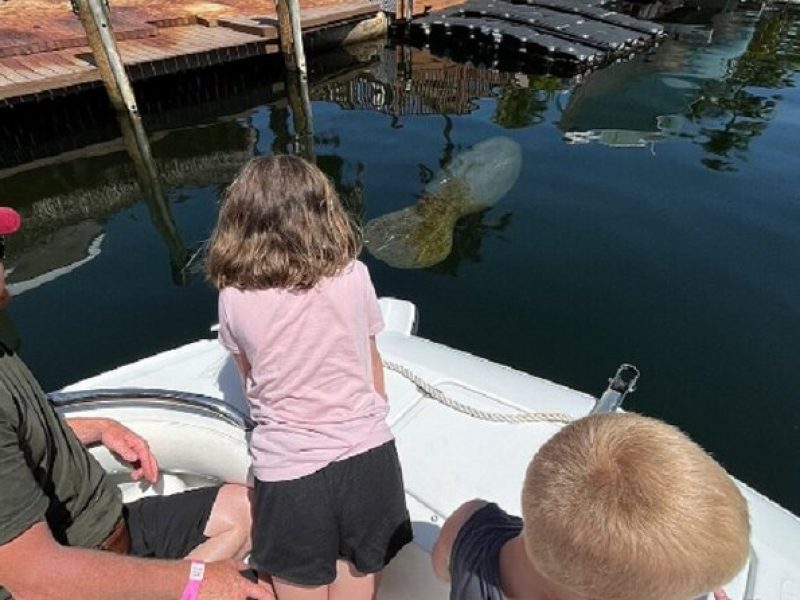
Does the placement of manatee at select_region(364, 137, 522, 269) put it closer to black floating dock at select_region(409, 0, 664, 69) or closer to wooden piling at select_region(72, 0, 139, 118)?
wooden piling at select_region(72, 0, 139, 118)

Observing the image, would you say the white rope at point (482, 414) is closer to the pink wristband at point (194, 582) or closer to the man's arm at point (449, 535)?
the man's arm at point (449, 535)

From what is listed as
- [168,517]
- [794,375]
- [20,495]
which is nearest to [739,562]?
[20,495]

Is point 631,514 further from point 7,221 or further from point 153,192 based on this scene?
point 153,192

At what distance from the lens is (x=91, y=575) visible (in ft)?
4.98

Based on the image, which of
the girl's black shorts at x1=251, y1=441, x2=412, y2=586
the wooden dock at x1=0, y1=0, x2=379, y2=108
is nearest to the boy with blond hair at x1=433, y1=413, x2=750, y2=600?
the girl's black shorts at x1=251, y1=441, x2=412, y2=586

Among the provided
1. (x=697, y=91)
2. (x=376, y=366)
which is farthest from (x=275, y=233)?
(x=697, y=91)

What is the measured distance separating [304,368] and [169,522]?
90 cm

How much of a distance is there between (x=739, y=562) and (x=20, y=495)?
1.54 m

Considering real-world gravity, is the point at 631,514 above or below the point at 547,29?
above

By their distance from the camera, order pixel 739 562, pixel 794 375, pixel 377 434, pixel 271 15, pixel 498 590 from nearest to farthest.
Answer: pixel 739 562 < pixel 498 590 < pixel 377 434 < pixel 794 375 < pixel 271 15

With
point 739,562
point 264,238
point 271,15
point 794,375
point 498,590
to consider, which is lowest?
point 794,375

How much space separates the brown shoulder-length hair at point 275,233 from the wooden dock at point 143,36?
8542 millimetres

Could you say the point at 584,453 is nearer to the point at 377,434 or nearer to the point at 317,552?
the point at 377,434

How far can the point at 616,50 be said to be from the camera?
13.4 meters
